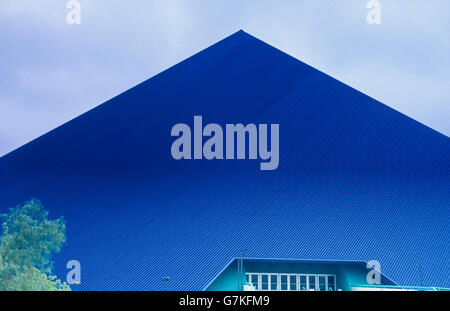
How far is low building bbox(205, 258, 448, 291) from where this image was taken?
2997cm

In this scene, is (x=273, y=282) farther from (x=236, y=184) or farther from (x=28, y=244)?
(x=28, y=244)

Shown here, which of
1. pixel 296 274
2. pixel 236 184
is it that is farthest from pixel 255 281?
pixel 236 184

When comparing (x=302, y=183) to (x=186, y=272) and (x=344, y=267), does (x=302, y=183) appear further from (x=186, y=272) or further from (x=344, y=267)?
(x=186, y=272)

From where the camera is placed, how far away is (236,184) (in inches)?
1389

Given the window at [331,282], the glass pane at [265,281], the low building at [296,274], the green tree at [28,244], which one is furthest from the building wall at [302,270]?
the green tree at [28,244]

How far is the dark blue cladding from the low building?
0.58 metres

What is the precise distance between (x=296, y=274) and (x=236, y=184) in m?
7.21

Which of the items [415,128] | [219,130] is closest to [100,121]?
[219,130]

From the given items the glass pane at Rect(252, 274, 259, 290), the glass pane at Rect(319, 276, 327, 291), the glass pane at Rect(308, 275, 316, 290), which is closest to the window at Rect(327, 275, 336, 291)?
the glass pane at Rect(319, 276, 327, 291)

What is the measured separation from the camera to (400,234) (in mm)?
32375

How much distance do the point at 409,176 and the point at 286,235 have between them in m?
9.27

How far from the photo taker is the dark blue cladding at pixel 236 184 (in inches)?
1216

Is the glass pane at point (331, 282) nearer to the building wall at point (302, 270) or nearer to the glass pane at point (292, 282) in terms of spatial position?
the building wall at point (302, 270)
